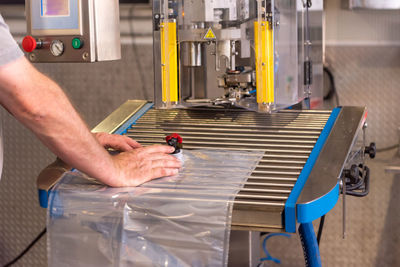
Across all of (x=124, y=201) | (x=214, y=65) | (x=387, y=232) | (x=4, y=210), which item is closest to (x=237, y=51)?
(x=214, y=65)

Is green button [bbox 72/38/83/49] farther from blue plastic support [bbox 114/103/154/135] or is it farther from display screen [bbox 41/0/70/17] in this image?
blue plastic support [bbox 114/103/154/135]

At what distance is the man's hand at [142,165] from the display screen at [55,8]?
442 millimetres

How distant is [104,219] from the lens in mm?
1243

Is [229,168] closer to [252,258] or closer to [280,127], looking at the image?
[280,127]

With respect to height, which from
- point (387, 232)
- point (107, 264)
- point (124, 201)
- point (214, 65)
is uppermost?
point (214, 65)

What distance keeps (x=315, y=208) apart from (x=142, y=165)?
0.41 metres

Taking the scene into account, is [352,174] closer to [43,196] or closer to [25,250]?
[43,196]

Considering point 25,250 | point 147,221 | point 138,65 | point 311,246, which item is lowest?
point 25,250

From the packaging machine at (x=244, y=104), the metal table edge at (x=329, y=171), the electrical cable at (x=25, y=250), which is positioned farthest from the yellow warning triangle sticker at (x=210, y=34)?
the electrical cable at (x=25, y=250)

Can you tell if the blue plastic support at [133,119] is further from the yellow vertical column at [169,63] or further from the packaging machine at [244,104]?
the yellow vertical column at [169,63]

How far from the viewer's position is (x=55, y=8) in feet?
5.09

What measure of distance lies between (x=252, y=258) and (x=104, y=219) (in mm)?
573

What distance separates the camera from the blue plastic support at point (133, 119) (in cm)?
165

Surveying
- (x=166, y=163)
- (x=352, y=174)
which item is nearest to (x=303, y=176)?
(x=352, y=174)
